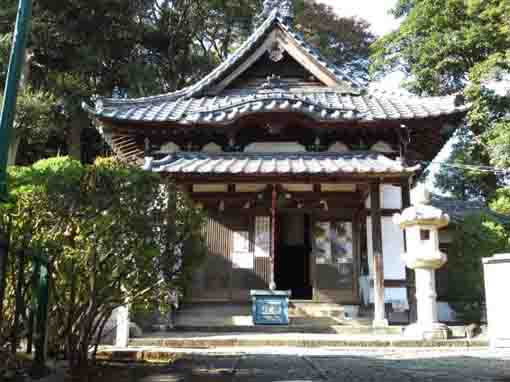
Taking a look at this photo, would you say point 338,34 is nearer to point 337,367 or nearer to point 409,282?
point 409,282

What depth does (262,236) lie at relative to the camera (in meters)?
12.0

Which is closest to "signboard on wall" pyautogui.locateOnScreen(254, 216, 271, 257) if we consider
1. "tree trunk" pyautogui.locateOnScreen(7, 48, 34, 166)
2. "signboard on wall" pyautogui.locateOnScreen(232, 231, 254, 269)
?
"signboard on wall" pyautogui.locateOnScreen(232, 231, 254, 269)

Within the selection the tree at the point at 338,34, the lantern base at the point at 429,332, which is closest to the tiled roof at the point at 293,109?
the lantern base at the point at 429,332

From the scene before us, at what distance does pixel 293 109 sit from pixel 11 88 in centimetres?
767

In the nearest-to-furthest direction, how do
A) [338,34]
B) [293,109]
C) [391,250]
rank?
1. [293,109]
2. [391,250]
3. [338,34]

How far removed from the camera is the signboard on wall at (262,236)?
11914 millimetres

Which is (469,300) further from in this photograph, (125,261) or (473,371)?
(125,261)

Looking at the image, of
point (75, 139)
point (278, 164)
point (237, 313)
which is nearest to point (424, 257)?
point (278, 164)

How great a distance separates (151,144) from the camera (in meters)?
12.4

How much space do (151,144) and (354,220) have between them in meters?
5.58

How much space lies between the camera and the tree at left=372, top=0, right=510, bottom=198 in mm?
18594

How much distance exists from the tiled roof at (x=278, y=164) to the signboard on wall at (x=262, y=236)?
5.23 ft

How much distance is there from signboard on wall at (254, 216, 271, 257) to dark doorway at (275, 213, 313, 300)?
98cm

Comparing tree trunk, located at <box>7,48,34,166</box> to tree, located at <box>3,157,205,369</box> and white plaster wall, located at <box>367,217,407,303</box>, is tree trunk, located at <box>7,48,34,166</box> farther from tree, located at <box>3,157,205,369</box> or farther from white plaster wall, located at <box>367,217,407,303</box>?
tree, located at <box>3,157,205,369</box>
